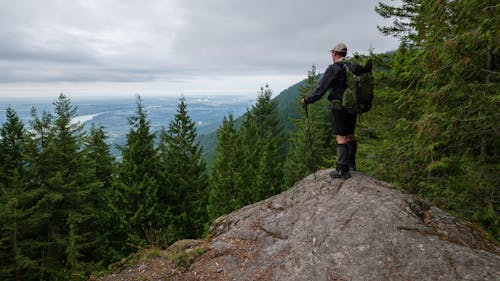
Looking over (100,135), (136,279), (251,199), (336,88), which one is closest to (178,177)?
(251,199)

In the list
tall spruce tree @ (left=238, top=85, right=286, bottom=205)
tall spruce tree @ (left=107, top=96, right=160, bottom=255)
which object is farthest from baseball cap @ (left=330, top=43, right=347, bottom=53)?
tall spruce tree @ (left=238, top=85, right=286, bottom=205)

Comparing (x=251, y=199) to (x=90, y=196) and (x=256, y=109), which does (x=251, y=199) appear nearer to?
(x=90, y=196)

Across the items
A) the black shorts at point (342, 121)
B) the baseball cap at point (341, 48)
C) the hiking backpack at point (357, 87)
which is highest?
the baseball cap at point (341, 48)

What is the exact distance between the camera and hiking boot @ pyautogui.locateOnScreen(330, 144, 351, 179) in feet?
20.8

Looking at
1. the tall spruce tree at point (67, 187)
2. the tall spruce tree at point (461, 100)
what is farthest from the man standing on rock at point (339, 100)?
the tall spruce tree at point (67, 187)

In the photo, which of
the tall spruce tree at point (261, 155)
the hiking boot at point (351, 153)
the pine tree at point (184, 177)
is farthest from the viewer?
the tall spruce tree at point (261, 155)


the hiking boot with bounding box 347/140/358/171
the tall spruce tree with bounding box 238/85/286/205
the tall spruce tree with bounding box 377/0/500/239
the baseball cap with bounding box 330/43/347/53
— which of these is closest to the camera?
the tall spruce tree with bounding box 377/0/500/239

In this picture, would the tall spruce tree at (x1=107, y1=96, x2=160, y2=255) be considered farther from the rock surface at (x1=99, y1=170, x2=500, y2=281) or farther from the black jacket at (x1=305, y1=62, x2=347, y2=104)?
the black jacket at (x1=305, y1=62, x2=347, y2=104)

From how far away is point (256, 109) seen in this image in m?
38.7

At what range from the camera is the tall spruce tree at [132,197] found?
734 inches

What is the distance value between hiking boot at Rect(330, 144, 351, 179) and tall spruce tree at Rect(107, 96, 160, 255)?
51.1 feet

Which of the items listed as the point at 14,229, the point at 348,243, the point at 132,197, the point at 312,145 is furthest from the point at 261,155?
the point at 348,243

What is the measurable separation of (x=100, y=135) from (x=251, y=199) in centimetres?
1589

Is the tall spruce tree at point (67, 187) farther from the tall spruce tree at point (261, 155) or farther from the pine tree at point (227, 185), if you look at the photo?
the tall spruce tree at point (261, 155)
